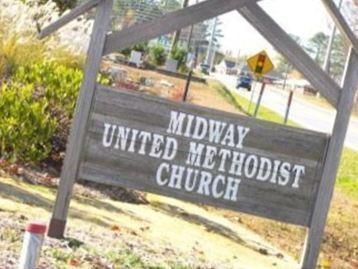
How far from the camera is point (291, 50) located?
21.2 ft

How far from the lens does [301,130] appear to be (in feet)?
21.5

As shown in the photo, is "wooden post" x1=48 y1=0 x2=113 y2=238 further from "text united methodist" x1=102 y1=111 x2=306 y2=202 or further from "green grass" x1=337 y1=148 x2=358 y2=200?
"green grass" x1=337 y1=148 x2=358 y2=200

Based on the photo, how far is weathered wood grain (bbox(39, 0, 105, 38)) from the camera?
244 inches

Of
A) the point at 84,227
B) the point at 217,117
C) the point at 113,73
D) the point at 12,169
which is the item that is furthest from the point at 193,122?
the point at 113,73

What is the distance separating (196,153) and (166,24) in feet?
3.59

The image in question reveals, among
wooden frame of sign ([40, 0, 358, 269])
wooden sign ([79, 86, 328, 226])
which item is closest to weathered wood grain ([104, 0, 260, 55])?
wooden frame of sign ([40, 0, 358, 269])

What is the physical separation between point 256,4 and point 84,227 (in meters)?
2.55

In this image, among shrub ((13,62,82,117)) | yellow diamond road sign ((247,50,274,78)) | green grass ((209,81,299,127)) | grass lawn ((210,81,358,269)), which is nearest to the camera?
grass lawn ((210,81,358,269))

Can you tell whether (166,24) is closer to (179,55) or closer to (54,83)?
(54,83)

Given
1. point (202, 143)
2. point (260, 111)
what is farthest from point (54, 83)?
point (260, 111)

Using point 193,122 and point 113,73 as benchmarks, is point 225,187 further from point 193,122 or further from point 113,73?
point 113,73

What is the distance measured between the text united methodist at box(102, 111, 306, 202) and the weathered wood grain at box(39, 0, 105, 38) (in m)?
0.89

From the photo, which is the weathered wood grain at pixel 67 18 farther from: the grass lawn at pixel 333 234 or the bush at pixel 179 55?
the bush at pixel 179 55

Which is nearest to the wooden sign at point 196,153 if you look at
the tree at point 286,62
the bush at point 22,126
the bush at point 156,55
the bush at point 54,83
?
the tree at point 286,62
